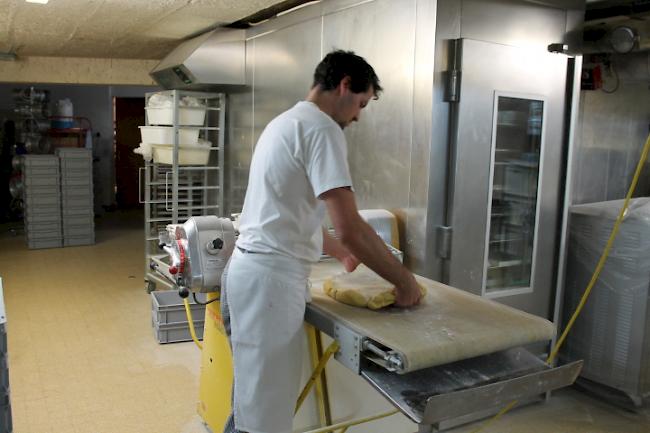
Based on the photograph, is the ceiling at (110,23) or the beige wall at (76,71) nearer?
the ceiling at (110,23)

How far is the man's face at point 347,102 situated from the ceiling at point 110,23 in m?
2.00

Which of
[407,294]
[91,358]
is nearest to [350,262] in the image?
[407,294]

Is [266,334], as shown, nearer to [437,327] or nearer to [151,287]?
[437,327]

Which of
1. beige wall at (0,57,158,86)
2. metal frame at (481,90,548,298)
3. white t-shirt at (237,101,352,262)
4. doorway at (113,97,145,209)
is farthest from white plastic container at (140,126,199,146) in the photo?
doorway at (113,97,145,209)

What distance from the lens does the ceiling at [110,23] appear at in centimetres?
386

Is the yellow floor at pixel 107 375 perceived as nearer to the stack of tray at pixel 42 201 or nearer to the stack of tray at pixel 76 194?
the stack of tray at pixel 42 201

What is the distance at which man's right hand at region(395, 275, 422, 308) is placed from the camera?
1988mm

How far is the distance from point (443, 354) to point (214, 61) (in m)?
3.74

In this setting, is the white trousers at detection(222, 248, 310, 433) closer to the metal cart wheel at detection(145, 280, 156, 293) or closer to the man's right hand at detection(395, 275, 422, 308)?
the man's right hand at detection(395, 275, 422, 308)

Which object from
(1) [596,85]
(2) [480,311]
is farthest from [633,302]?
(2) [480,311]

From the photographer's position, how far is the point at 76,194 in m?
7.42

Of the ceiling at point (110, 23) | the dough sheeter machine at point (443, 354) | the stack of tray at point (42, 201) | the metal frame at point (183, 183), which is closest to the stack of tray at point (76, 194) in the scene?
the stack of tray at point (42, 201)

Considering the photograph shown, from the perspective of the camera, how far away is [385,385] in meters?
1.70

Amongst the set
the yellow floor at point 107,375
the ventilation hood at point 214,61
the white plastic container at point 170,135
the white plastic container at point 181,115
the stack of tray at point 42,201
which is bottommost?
the yellow floor at point 107,375
